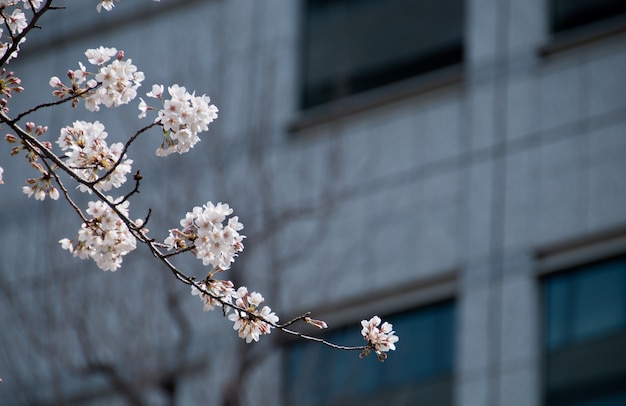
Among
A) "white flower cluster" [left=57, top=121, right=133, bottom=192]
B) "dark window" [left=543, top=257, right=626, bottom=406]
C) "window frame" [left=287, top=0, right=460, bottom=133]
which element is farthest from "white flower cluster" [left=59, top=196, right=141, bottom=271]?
"window frame" [left=287, top=0, right=460, bottom=133]

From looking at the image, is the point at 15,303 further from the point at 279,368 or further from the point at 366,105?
the point at 366,105

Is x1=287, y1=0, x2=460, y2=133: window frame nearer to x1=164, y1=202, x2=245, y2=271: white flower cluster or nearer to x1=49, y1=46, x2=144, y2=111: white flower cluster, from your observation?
x1=49, y1=46, x2=144, y2=111: white flower cluster

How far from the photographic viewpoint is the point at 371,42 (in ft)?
60.7

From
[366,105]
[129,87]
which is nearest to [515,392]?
[366,105]

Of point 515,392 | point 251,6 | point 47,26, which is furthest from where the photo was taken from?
point 47,26

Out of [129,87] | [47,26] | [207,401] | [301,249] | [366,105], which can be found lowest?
[129,87]

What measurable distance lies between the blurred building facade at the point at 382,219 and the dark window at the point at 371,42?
1.1 inches

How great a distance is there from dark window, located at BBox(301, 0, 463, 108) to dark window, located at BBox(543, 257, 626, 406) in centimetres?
353

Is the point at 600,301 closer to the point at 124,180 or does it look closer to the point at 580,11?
the point at 580,11

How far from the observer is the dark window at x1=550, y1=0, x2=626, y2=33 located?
667 inches

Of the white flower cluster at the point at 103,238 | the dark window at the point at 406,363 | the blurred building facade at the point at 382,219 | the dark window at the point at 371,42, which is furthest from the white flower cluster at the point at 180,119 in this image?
the dark window at the point at 371,42

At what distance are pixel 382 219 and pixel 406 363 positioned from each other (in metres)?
1.98

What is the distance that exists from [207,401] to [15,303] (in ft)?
9.53

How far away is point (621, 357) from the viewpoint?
15125 millimetres
